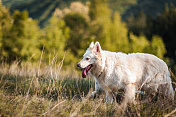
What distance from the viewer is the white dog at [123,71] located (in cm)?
445

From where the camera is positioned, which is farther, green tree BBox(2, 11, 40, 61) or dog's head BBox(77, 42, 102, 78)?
green tree BBox(2, 11, 40, 61)

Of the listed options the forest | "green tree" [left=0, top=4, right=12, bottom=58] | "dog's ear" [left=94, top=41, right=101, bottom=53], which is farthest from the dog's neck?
"green tree" [left=0, top=4, right=12, bottom=58]

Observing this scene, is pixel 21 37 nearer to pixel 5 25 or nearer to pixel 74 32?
pixel 5 25

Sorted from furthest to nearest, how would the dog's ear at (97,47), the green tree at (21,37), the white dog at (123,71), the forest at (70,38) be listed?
the green tree at (21,37)
the dog's ear at (97,47)
the white dog at (123,71)
the forest at (70,38)

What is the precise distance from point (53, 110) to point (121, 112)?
4.18 feet

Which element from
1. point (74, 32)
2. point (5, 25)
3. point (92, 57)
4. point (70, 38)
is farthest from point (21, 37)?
point (92, 57)

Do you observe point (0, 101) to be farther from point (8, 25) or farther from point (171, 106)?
point (8, 25)

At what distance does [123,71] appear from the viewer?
447cm

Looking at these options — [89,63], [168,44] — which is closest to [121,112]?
[89,63]

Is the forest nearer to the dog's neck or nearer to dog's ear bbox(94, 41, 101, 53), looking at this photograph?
the dog's neck

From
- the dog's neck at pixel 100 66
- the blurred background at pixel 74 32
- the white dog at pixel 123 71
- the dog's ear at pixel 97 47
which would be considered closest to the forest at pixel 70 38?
the blurred background at pixel 74 32

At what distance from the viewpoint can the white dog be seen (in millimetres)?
4453

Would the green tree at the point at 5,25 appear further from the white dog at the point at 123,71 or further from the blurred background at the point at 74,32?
the white dog at the point at 123,71

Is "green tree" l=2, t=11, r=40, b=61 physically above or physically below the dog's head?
above
